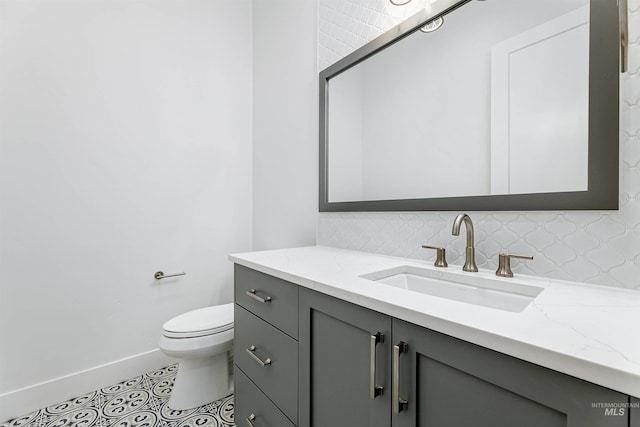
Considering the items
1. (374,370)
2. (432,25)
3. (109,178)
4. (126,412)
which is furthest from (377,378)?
(109,178)

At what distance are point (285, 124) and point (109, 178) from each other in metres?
1.17

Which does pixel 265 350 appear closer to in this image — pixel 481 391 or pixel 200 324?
pixel 200 324

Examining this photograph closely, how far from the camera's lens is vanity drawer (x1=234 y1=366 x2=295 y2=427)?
1046 mm

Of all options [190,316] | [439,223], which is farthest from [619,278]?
[190,316]

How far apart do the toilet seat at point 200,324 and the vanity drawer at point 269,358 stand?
26cm

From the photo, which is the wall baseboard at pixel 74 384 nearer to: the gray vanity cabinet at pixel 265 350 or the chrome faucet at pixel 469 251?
the gray vanity cabinet at pixel 265 350

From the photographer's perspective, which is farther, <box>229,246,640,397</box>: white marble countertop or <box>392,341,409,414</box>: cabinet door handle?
<box>392,341,409,414</box>: cabinet door handle

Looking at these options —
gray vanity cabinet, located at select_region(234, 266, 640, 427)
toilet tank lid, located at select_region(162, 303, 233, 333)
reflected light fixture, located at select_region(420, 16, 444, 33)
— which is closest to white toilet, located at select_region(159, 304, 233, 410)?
toilet tank lid, located at select_region(162, 303, 233, 333)

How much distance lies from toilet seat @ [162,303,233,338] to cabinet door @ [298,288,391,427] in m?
0.79

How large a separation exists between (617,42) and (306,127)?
141 cm

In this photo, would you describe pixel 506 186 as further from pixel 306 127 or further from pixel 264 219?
pixel 264 219

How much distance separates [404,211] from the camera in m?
1.28

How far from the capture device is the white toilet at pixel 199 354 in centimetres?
145

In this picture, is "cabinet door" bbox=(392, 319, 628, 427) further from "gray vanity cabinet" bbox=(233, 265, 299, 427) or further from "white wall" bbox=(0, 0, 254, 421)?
"white wall" bbox=(0, 0, 254, 421)
